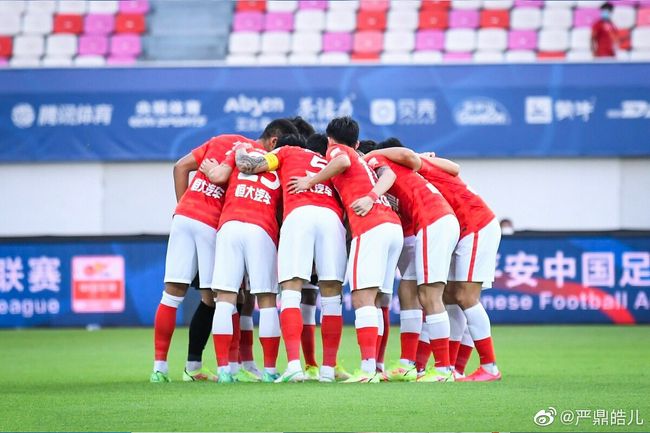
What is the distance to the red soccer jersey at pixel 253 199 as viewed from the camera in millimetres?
8977

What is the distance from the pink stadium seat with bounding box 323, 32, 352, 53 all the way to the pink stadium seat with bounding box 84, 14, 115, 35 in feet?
12.4

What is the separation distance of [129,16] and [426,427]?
17269 millimetres

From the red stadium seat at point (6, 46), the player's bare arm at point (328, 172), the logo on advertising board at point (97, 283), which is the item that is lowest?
the logo on advertising board at point (97, 283)

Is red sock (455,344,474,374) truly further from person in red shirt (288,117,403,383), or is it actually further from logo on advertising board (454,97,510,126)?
logo on advertising board (454,97,510,126)

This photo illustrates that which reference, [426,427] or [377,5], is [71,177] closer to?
[377,5]

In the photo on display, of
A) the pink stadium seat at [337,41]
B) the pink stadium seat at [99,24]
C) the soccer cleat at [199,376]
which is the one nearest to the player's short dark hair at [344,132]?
the soccer cleat at [199,376]

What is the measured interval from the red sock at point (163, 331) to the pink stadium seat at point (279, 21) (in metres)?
13.4

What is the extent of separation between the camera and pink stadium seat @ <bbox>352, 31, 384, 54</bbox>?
2169cm

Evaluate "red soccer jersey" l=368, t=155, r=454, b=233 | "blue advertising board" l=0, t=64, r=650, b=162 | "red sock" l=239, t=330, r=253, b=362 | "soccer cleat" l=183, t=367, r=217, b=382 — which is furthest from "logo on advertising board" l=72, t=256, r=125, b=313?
"red soccer jersey" l=368, t=155, r=454, b=233

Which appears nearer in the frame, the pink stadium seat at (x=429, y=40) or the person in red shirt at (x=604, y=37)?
the person in red shirt at (x=604, y=37)

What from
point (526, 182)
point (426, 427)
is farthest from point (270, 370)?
point (526, 182)

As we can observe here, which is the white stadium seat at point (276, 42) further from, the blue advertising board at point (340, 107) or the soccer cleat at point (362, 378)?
the soccer cleat at point (362, 378)

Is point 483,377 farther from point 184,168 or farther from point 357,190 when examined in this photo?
point 184,168

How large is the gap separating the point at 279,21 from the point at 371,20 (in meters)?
1.61
